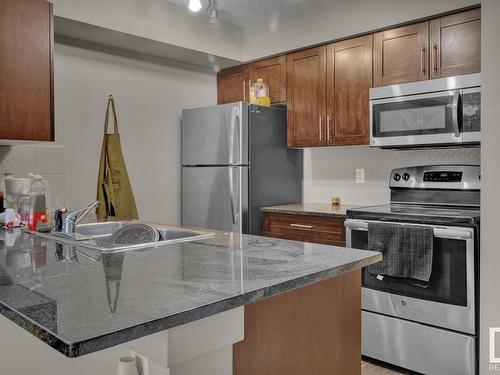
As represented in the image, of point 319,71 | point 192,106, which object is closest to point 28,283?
point 319,71

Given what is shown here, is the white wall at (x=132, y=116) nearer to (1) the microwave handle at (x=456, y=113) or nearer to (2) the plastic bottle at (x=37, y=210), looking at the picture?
(2) the plastic bottle at (x=37, y=210)

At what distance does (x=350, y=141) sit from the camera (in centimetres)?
329

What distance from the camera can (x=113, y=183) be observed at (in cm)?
345

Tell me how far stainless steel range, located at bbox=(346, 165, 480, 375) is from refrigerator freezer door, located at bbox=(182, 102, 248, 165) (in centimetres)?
109

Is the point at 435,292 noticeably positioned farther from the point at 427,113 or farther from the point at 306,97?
the point at 306,97

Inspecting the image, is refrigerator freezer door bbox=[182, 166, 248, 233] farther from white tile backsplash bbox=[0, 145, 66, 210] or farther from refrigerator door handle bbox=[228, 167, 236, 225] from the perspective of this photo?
white tile backsplash bbox=[0, 145, 66, 210]

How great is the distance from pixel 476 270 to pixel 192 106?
274 cm

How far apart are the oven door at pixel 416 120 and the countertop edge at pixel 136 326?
195 cm

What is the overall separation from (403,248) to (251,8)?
219cm

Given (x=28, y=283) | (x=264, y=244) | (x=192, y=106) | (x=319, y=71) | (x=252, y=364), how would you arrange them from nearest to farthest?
(x=28, y=283)
(x=252, y=364)
(x=264, y=244)
(x=319, y=71)
(x=192, y=106)

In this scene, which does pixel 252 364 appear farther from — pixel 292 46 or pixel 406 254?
pixel 292 46

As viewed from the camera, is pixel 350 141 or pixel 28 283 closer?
pixel 28 283

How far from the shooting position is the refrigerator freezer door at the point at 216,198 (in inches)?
138

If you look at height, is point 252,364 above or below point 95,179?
below
